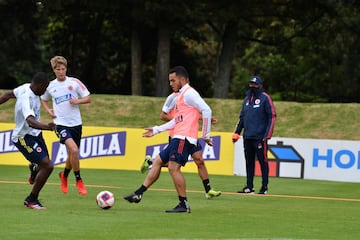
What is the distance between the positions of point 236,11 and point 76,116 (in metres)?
21.5

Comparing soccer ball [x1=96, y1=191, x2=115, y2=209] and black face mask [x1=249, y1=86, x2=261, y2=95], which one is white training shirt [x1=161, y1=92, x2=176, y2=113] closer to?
black face mask [x1=249, y1=86, x2=261, y2=95]

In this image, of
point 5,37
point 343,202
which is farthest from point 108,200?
point 5,37

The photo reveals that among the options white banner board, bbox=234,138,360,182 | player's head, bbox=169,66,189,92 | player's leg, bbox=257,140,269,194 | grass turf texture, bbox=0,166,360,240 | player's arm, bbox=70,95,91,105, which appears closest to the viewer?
grass turf texture, bbox=0,166,360,240

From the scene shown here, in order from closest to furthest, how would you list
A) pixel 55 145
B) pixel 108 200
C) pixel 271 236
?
pixel 271 236 < pixel 108 200 < pixel 55 145

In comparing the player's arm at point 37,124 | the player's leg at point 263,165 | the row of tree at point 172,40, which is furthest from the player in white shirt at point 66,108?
the row of tree at point 172,40

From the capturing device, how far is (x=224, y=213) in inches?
492

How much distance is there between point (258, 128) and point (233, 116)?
47.0 ft

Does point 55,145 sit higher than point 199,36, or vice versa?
point 199,36

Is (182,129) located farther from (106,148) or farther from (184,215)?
(106,148)

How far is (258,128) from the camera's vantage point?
16.2m

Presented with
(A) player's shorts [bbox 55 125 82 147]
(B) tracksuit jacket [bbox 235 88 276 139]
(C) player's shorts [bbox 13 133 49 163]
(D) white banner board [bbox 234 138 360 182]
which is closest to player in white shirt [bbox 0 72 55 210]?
(C) player's shorts [bbox 13 133 49 163]

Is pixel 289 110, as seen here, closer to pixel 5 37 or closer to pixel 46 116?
pixel 46 116

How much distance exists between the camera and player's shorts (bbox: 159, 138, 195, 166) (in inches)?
484

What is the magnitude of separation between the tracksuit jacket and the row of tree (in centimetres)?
1841
